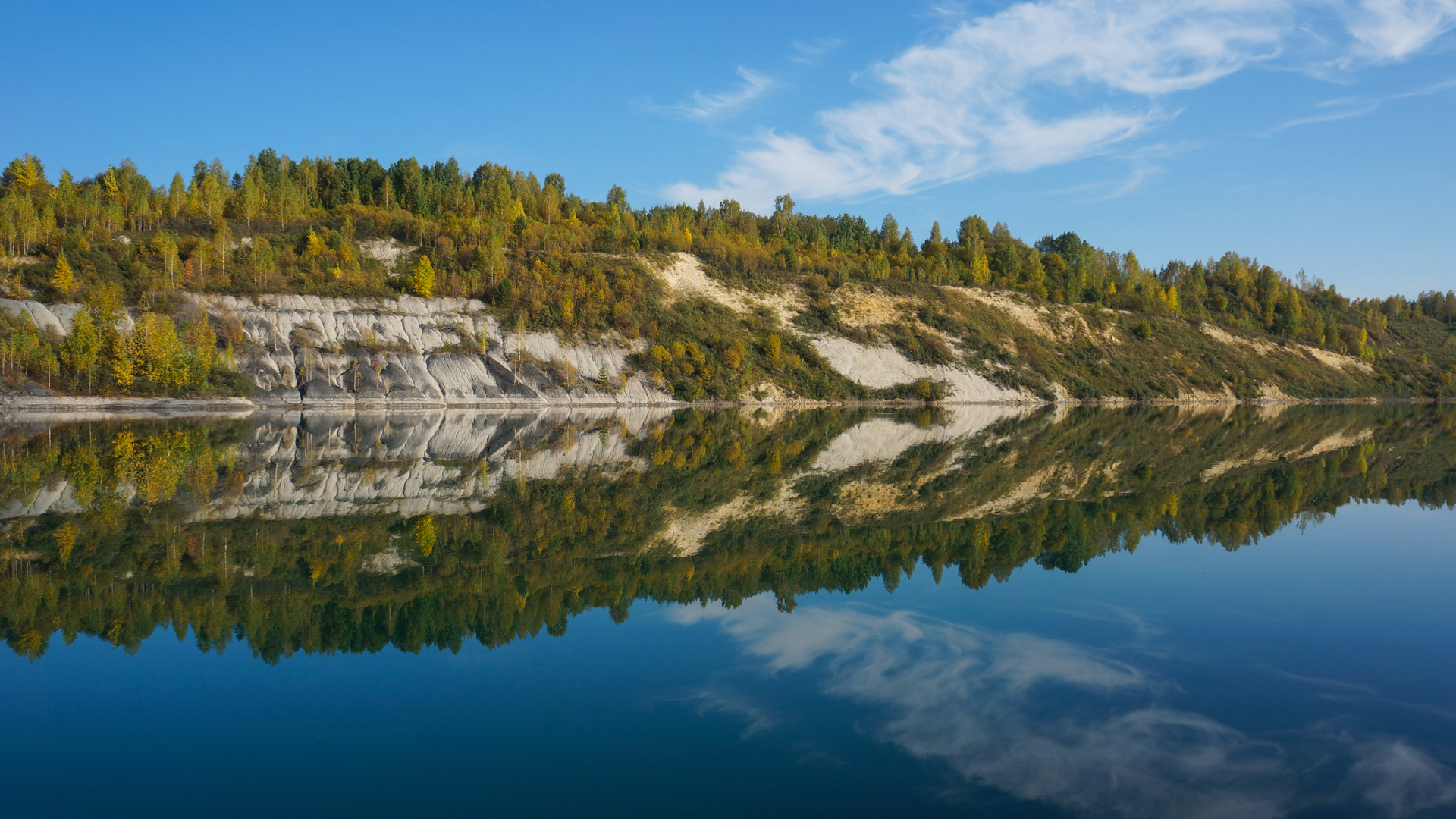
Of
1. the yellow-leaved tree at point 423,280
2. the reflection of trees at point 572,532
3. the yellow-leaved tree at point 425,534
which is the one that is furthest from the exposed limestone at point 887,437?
the yellow-leaved tree at point 423,280

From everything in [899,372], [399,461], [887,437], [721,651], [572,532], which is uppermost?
[899,372]

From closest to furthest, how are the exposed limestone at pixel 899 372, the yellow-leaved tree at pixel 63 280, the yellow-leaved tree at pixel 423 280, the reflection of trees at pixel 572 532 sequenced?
1. the reflection of trees at pixel 572 532
2. the yellow-leaved tree at pixel 63 280
3. the yellow-leaved tree at pixel 423 280
4. the exposed limestone at pixel 899 372

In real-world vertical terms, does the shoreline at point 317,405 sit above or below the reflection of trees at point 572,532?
above

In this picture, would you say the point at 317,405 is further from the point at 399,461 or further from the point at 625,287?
the point at 399,461

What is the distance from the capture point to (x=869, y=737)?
7.88 meters

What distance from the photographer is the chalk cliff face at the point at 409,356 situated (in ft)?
230

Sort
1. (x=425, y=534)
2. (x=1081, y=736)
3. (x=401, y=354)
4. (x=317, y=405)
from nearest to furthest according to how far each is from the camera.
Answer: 1. (x=1081, y=736)
2. (x=425, y=534)
3. (x=317, y=405)
4. (x=401, y=354)

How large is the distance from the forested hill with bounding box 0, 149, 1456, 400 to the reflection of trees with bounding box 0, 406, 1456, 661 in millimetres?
45778

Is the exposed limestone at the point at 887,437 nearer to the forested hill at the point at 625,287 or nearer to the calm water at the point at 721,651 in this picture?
the calm water at the point at 721,651

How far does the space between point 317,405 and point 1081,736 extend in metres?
70.8

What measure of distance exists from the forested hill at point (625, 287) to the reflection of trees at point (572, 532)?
150ft

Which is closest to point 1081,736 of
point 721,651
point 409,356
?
point 721,651

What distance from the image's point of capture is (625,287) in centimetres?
9181

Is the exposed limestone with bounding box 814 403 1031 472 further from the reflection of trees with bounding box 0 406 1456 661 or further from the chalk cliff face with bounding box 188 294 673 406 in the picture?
the chalk cliff face with bounding box 188 294 673 406
